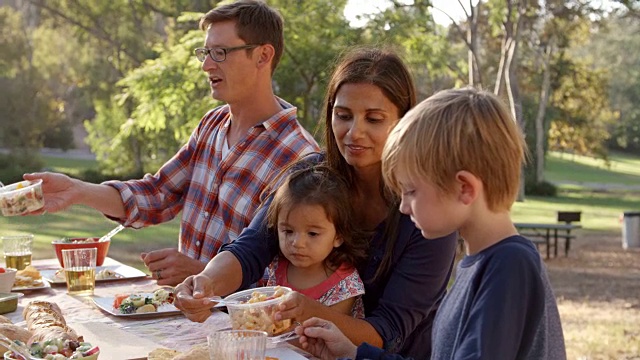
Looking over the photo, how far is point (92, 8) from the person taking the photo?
94.7 feet

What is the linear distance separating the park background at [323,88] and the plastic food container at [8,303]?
1421 mm

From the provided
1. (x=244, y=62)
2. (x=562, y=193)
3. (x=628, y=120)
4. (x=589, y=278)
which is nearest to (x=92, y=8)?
(x=562, y=193)

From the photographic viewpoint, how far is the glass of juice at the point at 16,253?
400 cm

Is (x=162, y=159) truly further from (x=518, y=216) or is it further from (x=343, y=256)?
(x=343, y=256)

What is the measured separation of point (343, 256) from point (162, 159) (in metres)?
24.4

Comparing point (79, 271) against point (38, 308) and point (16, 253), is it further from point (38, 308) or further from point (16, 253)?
point (38, 308)

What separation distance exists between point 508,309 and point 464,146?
1.13 ft

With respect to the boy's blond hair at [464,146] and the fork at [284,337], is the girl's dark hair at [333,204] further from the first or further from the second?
the boy's blond hair at [464,146]

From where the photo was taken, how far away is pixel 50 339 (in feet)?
7.98

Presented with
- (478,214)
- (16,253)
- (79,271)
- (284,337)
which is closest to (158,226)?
(16,253)

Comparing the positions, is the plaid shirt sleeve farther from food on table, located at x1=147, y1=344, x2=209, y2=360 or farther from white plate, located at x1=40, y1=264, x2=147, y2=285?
food on table, located at x1=147, y1=344, x2=209, y2=360

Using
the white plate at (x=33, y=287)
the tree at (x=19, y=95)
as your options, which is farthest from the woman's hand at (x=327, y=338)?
the tree at (x=19, y=95)

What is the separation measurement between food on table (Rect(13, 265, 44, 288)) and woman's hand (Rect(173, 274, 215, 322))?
1.14m

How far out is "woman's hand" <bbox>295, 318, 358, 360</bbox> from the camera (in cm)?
254
